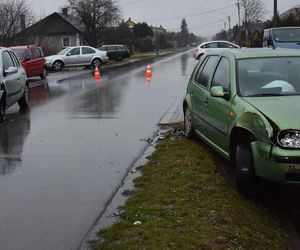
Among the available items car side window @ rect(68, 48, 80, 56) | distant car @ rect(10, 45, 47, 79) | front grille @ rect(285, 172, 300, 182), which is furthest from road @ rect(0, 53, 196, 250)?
car side window @ rect(68, 48, 80, 56)

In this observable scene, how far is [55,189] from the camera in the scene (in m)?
6.40

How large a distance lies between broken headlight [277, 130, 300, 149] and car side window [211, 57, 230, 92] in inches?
65.2

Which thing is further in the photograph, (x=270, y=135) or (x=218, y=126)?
(x=218, y=126)

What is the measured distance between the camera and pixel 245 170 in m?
5.75

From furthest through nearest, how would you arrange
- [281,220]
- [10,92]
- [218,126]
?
[10,92]
[218,126]
[281,220]

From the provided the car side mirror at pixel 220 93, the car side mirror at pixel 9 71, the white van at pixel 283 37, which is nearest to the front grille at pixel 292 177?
the car side mirror at pixel 220 93

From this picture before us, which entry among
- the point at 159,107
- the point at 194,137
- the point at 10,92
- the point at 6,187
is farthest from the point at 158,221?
the point at 159,107

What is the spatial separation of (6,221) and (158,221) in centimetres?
150

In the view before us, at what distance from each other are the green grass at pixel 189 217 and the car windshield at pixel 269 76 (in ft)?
3.83

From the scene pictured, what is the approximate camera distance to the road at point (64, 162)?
5.14 metres

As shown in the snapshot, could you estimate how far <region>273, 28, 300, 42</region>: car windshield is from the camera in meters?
23.5

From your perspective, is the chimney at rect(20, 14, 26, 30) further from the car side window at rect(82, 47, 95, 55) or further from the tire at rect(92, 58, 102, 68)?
the tire at rect(92, 58, 102, 68)

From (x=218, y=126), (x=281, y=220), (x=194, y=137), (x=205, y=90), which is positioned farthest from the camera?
(x=194, y=137)

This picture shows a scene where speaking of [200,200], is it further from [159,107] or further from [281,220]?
[159,107]
